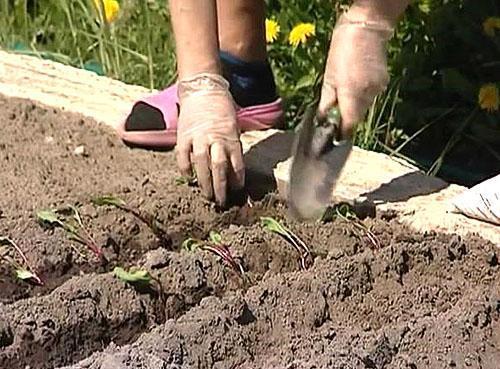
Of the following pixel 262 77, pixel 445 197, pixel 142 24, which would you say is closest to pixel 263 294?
pixel 445 197

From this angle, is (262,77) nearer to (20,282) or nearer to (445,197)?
(445,197)

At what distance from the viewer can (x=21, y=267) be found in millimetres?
2225

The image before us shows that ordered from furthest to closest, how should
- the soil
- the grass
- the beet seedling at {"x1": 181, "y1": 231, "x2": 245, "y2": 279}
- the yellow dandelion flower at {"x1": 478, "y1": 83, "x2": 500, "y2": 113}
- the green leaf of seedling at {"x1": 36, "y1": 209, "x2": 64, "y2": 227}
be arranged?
the grass, the yellow dandelion flower at {"x1": 478, "y1": 83, "x2": 500, "y2": 113}, the green leaf of seedling at {"x1": 36, "y1": 209, "x2": 64, "y2": 227}, the beet seedling at {"x1": 181, "y1": 231, "x2": 245, "y2": 279}, the soil

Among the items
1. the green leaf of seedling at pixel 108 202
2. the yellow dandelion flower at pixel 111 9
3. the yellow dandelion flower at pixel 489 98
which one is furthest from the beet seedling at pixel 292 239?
the yellow dandelion flower at pixel 111 9

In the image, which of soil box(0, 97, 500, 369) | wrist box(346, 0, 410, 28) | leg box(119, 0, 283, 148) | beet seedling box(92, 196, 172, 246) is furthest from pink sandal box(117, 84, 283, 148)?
wrist box(346, 0, 410, 28)

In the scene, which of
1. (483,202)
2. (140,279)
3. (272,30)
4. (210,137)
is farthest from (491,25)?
(140,279)

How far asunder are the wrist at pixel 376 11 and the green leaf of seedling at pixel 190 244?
16.9 inches

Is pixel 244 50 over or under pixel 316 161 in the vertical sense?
under

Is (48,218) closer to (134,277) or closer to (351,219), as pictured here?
(134,277)

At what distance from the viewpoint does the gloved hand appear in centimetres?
246

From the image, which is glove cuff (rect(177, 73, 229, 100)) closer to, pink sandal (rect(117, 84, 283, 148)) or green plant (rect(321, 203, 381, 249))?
pink sandal (rect(117, 84, 283, 148))

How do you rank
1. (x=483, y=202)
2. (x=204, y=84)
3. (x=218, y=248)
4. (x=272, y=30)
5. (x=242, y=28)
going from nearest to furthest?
1. (x=218, y=248)
2. (x=483, y=202)
3. (x=204, y=84)
4. (x=242, y=28)
5. (x=272, y=30)

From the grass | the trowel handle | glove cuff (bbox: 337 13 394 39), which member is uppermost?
glove cuff (bbox: 337 13 394 39)

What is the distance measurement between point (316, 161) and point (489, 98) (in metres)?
0.74
